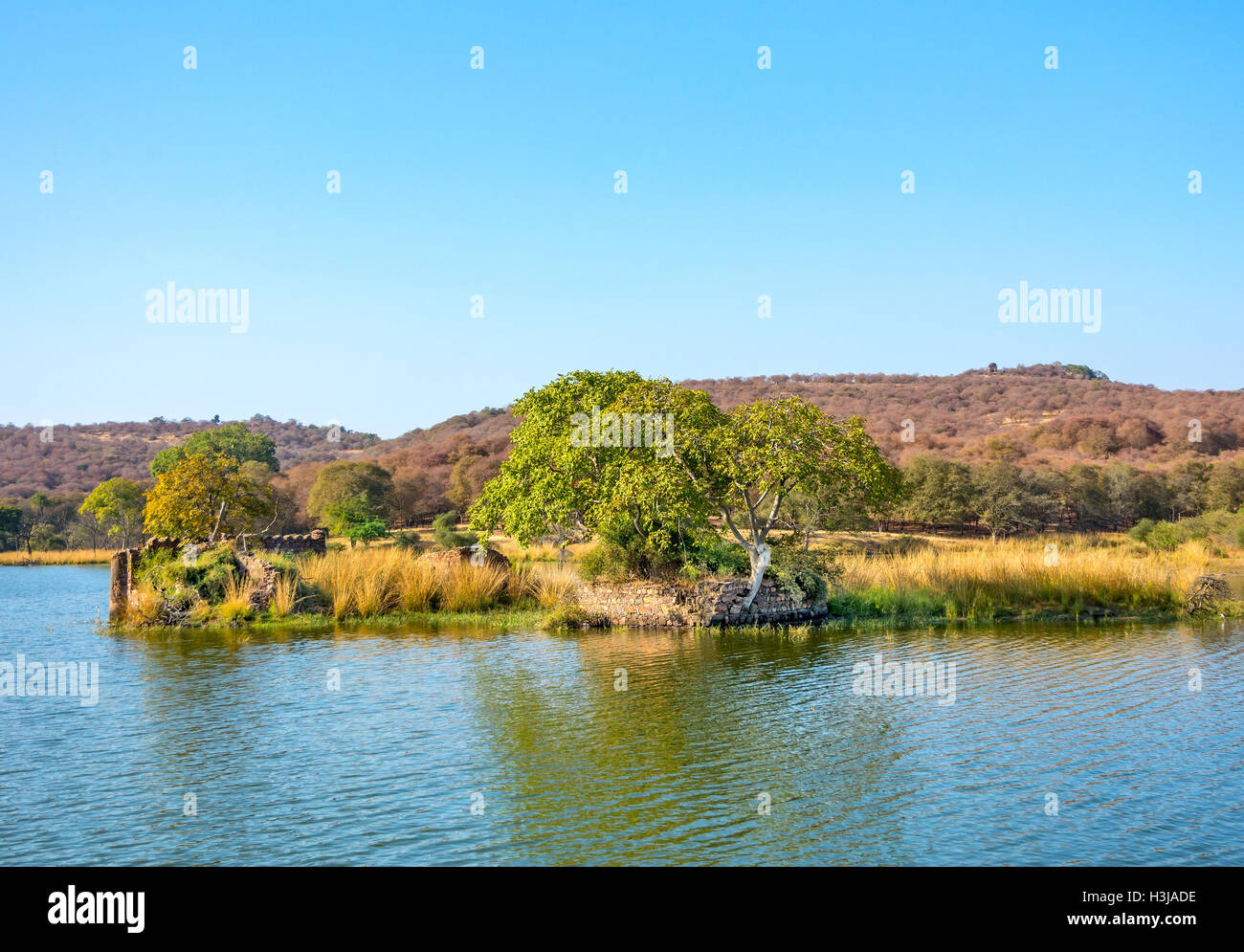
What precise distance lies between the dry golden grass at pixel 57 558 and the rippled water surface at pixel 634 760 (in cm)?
4674

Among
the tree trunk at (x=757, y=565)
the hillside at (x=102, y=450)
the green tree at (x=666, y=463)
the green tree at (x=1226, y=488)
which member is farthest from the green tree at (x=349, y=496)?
the green tree at (x=1226, y=488)

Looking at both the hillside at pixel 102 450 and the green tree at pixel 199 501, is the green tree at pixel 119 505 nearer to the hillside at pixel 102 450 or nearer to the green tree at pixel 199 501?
the hillside at pixel 102 450

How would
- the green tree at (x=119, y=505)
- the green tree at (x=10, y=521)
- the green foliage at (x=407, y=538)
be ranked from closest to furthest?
the green foliage at (x=407, y=538) → the green tree at (x=119, y=505) → the green tree at (x=10, y=521)

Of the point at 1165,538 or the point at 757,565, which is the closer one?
the point at 757,565

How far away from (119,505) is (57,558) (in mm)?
4899

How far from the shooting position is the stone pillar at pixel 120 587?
78.0ft

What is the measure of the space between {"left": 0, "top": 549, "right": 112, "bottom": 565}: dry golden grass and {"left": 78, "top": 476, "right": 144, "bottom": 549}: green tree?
64.9 inches

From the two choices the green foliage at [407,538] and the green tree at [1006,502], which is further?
the green foliage at [407,538]

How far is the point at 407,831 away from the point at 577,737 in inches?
137

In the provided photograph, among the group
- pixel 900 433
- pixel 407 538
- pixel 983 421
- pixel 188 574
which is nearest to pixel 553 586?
pixel 188 574

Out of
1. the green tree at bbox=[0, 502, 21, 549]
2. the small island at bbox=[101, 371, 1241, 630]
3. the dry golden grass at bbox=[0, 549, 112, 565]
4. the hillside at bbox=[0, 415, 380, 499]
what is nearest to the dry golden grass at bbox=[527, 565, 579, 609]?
the small island at bbox=[101, 371, 1241, 630]

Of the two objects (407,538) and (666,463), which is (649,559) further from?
(407,538)

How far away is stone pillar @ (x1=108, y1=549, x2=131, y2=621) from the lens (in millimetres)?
23766

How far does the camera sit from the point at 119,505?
58.4 m
